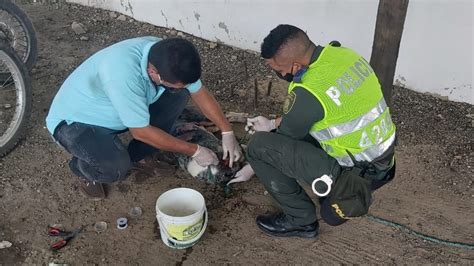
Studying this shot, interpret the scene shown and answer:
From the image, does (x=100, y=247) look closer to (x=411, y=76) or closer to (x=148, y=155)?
(x=148, y=155)

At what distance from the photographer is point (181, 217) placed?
2666mm

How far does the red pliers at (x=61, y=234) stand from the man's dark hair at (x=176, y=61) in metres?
1.12

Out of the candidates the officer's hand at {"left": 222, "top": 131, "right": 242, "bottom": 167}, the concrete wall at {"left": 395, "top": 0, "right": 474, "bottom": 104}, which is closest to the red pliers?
the officer's hand at {"left": 222, "top": 131, "right": 242, "bottom": 167}

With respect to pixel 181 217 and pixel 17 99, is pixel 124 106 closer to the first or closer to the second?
pixel 181 217

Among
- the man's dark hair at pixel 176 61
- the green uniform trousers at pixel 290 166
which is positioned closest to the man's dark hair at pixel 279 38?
the man's dark hair at pixel 176 61

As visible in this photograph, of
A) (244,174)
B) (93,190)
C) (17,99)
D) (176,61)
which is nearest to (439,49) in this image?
(244,174)

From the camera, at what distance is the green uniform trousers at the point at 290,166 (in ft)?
8.67

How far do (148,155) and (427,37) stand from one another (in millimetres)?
2323

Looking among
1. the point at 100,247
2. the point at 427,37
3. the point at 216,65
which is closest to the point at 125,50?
the point at 100,247

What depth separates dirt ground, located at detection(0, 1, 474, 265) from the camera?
114 inches

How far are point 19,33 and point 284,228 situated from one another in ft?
9.32

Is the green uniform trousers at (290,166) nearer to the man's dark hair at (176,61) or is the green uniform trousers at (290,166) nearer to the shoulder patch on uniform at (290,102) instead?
the shoulder patch on uniform at (290,102)

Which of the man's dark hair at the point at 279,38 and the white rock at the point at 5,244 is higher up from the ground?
the man's dark hair at the point at 279,38

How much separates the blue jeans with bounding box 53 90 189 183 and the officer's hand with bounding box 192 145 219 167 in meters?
0.38
